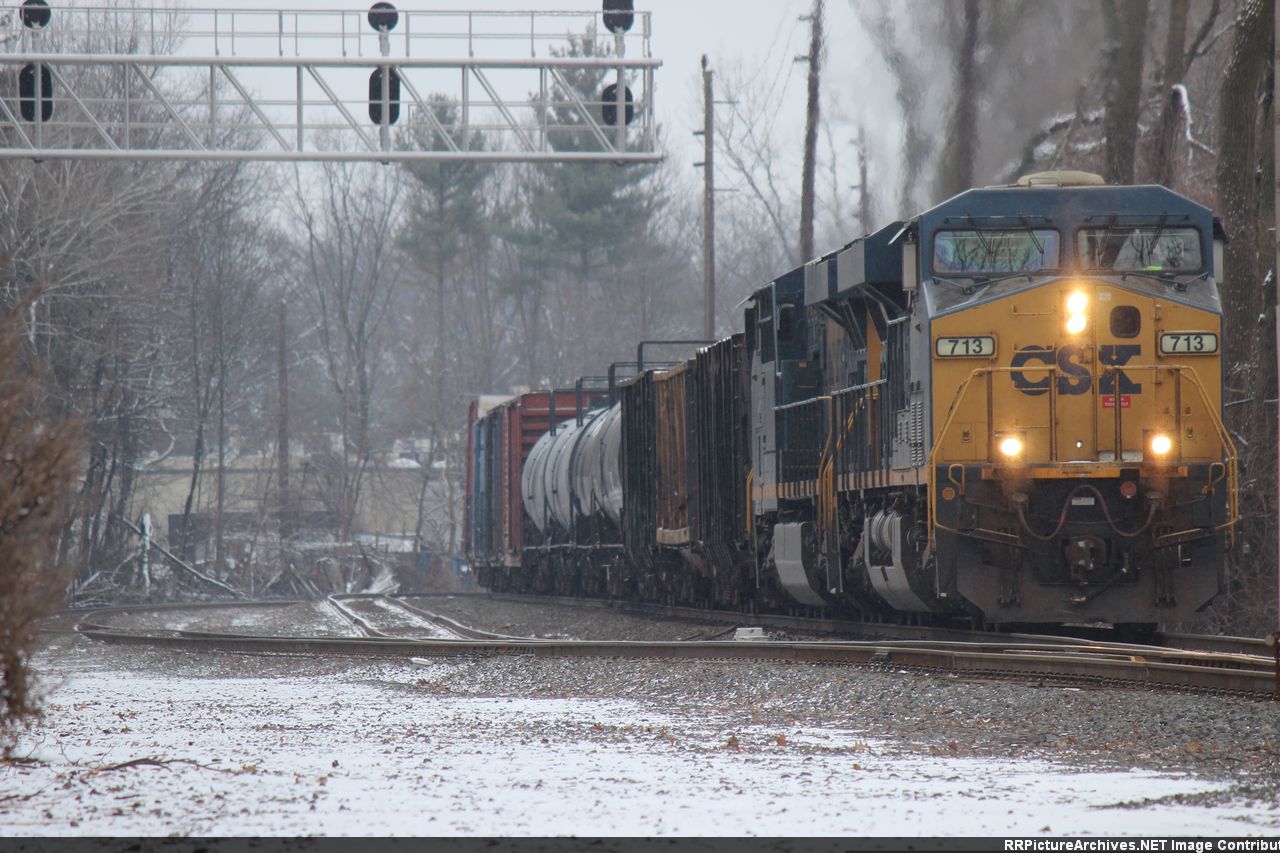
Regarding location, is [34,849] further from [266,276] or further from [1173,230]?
[266,276]

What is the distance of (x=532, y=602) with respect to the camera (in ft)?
104

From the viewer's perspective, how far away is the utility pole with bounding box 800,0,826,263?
33500 millimetres

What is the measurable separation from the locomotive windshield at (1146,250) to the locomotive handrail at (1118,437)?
0.89 meters

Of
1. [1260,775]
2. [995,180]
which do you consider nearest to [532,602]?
[995,180]

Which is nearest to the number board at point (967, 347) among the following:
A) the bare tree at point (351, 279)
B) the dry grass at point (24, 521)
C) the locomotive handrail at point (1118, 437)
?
the locomotive handrail at point (1118, 437)

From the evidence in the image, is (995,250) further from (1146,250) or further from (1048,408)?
(1048,408)

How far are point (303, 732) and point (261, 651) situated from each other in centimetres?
825

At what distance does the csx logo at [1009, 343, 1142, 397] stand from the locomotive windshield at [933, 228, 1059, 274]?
74 cm

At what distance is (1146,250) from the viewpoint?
1406cm

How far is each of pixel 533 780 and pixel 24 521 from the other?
99.7 inches

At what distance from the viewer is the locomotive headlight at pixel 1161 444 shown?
13.7 metres

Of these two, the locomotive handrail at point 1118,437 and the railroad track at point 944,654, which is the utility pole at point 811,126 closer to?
the railroad track at point 944,654

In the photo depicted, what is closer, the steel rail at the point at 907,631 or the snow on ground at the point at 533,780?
the snow on ground at the point at 533,780

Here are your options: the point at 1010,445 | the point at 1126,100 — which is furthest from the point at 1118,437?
the point at 1126,100
